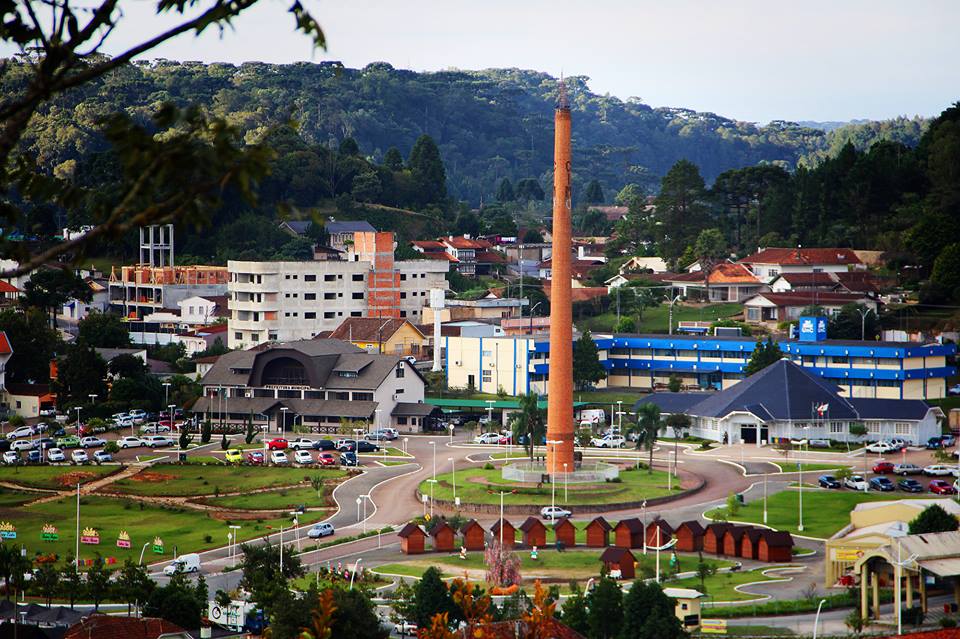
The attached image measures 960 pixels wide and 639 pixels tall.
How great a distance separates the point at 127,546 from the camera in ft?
151

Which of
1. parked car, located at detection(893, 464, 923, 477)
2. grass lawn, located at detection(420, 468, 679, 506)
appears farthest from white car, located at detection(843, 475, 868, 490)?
grass lawn, located at detection(420, 468, 679, 506)

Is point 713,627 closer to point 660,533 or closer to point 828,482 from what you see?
point 660,533

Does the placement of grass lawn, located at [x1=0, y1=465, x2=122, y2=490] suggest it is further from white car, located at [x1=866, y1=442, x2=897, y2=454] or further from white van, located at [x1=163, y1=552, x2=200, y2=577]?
white car, located at [x1=866, y1=442, x2=897, y2=454]

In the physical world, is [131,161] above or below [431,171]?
below

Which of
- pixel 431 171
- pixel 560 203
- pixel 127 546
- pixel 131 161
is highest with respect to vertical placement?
pixel 431 171

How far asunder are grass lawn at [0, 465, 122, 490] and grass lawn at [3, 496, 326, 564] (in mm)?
2717

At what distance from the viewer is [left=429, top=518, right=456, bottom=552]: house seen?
4497 cm

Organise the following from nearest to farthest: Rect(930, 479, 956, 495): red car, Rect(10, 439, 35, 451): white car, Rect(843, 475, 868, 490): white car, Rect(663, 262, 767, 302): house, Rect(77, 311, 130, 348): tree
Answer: Rect(930, 479, 956, 495): red car → Rect(843, 475, 868, 490): white car → Rect(10, 439, 35, 451): white car → Rect(77, 311, 130, 348): tree → Rect(663, 262, 767, 302): house

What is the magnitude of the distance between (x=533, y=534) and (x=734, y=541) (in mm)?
5664

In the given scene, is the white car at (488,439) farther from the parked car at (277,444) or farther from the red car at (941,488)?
the red car at (941,488)

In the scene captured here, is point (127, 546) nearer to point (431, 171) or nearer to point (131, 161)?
point (131, 161)

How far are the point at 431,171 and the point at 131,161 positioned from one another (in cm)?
12319

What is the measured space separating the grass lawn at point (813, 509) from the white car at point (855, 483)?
54 cm

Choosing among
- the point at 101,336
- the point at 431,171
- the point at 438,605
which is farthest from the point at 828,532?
the point at 431,171
